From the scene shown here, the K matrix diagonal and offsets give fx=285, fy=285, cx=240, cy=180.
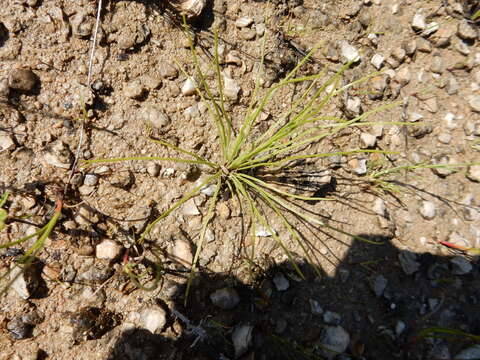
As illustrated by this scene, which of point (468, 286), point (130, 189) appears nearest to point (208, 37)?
point (130, 189)

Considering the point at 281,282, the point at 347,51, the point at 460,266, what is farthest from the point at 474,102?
the point at 281,282

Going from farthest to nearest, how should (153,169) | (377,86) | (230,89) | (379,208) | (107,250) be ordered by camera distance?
1. (377,86)
2. (379,208)
3. (230,89)
4. (153,169)
5. (107,250)

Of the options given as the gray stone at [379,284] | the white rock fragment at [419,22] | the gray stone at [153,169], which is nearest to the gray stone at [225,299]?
the gray stone at [153,169]

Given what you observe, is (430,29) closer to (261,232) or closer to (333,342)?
(261,232)

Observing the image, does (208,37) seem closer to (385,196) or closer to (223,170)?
(223,170)

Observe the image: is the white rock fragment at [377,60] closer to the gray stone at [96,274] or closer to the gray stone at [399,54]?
the gray stone at [399,54]
